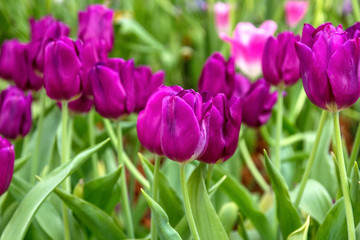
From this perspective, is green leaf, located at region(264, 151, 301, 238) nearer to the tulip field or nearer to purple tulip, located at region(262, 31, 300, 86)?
the tulip field

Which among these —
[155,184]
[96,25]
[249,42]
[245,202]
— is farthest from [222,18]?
[155,184]

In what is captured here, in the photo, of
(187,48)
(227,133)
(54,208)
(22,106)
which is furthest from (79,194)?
(187,48)

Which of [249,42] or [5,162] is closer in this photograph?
[5,162]

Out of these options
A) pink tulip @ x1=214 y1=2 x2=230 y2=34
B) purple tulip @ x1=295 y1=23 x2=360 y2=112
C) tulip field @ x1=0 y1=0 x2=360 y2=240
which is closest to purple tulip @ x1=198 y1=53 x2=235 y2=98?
tulip field @ x1=0 y1=0 x2=360 y2=240

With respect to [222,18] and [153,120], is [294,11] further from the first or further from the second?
[153,120]

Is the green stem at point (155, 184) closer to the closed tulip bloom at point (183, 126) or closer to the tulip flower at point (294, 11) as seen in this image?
the closed tulip bloom at point (183, 126)

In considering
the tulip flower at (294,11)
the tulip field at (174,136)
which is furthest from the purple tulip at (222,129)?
the tulip flower at (294,11)
